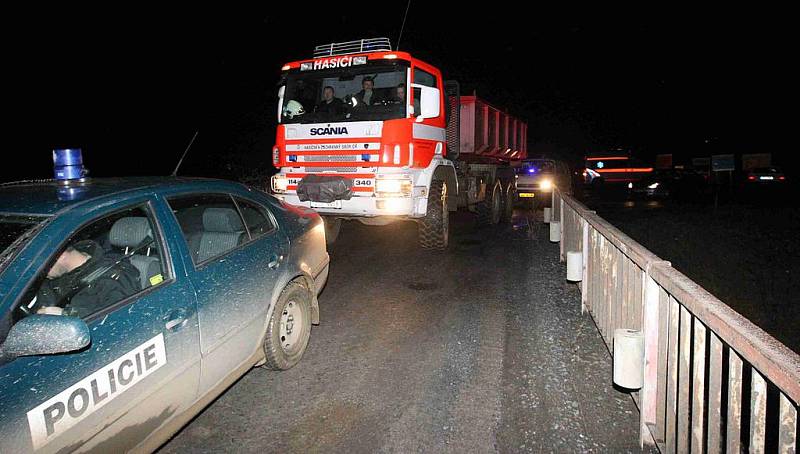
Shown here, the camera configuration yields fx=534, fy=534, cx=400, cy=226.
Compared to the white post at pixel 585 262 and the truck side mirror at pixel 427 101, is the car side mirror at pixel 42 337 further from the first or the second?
the truck side mirror at pixel 427 101

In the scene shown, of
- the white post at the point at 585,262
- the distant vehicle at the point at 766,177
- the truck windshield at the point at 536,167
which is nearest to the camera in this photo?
the white post at the point at 585,262

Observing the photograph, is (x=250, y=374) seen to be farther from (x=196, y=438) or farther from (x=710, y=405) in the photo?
(x=710, y=405)

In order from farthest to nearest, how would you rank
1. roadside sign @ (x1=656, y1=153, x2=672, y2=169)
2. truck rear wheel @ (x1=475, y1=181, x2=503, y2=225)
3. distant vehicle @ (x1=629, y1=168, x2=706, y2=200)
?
roadside sign @ (x1=656, y1=153, x2=672, y2=169), distant vehicle @ (x1=629, y1=168, x2=706, y2=200), truck rear wheel @ (x1=475, y1=181, x2=503, y2=225)

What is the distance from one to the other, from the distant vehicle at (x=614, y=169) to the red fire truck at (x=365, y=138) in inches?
637

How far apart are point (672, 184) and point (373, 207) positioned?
2123cm

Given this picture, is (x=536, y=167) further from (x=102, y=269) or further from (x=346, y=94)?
(x=102, y=269)

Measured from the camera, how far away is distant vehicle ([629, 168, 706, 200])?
72.3 feet

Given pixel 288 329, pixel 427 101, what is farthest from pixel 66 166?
pixel 427 101

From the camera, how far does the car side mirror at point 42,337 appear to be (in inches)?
78.9

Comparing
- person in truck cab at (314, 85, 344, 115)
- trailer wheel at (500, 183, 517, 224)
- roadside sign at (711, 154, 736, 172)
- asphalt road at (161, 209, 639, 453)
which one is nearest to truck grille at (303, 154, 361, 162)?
person in truck cab at (314, 85, 344, 115)

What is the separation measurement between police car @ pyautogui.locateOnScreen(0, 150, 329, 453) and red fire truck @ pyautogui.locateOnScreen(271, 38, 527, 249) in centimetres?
365

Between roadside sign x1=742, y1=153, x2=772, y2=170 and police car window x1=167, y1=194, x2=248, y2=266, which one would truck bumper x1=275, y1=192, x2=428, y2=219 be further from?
roadside sign x1=742, y1=153, x2=772, y2=170

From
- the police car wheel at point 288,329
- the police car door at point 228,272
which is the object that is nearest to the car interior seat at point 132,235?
the police car door at point 228,272

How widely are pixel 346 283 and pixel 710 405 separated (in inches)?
202
